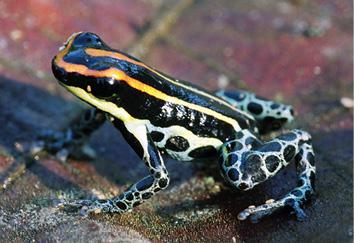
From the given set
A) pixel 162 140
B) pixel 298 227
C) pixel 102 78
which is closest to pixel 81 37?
pixel 102 78

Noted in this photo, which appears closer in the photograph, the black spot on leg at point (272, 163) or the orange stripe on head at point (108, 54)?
the orange stripe on head at point (108, 54)

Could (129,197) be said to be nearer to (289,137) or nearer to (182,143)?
(182,143)

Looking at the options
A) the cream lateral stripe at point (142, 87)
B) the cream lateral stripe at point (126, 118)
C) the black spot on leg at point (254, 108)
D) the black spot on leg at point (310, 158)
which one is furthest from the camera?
the black spot on leg at point (254, 108)

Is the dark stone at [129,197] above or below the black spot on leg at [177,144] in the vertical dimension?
below

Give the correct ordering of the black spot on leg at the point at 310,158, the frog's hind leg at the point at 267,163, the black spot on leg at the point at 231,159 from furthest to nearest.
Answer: the black spot on leg at the point at 310,158 < the black spot on leg at the point at 231,159 < the frog's hind leg at the point at 267,163

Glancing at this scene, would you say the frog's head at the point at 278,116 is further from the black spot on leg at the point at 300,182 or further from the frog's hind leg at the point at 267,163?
the black spot on leg at the point at 300,182

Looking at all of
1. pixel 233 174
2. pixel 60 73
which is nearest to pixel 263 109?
pixel 233 174

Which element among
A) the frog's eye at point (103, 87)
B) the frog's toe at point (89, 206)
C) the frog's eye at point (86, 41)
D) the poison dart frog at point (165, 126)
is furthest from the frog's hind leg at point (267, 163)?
the frog's eye at point (86, 41)

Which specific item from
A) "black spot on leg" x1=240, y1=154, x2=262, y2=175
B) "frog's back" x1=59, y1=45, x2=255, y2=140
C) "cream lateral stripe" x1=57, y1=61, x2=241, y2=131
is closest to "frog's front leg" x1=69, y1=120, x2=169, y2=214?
"frog's back" x1=59, y1=45, x2=255, y2=140

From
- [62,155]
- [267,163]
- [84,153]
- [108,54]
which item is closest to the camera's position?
[108,54]
